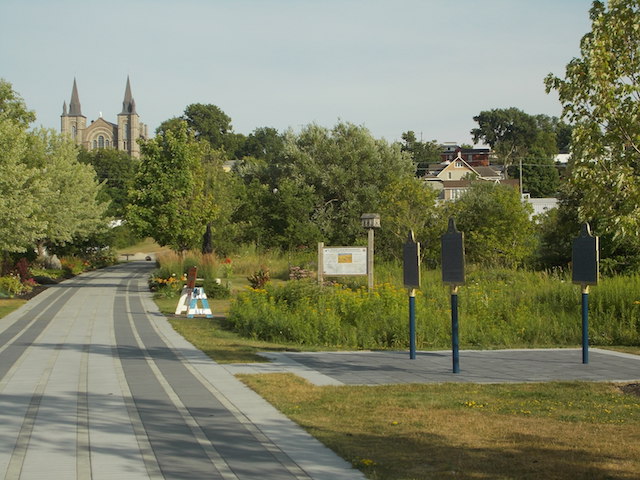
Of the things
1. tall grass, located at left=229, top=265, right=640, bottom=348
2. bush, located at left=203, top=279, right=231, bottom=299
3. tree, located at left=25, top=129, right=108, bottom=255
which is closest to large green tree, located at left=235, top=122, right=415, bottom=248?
tree, located at left=25, top=129, right=108, bottom=255

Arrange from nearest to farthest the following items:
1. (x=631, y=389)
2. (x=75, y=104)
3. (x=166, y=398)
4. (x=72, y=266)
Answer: (x=166, y=398) → (x=631, y=389) → (x=72, y=266) → (x=75, y=104)

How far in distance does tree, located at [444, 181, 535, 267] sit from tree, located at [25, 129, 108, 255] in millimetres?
21074

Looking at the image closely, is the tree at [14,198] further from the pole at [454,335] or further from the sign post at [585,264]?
the sign post at [585,264]

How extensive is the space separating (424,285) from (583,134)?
1276 centimetres

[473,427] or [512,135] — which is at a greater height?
[512,135]

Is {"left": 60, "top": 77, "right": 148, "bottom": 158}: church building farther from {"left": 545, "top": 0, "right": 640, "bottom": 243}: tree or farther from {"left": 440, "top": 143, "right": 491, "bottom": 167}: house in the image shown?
{"left": 545, "top": 0, "right": 640, "bottom": 243}: tree

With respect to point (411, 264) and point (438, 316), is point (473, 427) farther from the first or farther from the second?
point (438, 316)

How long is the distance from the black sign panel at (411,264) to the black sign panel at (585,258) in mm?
2600

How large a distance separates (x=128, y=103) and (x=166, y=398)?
610 ft

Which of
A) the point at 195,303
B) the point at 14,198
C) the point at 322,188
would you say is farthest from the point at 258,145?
the point at 195,303

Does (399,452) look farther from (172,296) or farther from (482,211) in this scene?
(482,211)

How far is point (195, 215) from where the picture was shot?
3856cm

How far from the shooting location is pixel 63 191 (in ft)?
160

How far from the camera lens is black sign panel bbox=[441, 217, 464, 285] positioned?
40.1 feet
